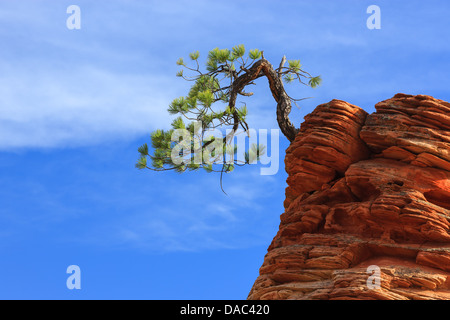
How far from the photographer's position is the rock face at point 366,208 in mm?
9992

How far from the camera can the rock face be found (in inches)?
393

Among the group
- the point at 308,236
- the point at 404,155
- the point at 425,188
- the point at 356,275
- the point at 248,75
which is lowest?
the point at 356,275

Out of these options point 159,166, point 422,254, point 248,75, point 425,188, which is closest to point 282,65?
point 248,75

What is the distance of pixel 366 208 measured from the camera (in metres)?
11.0
